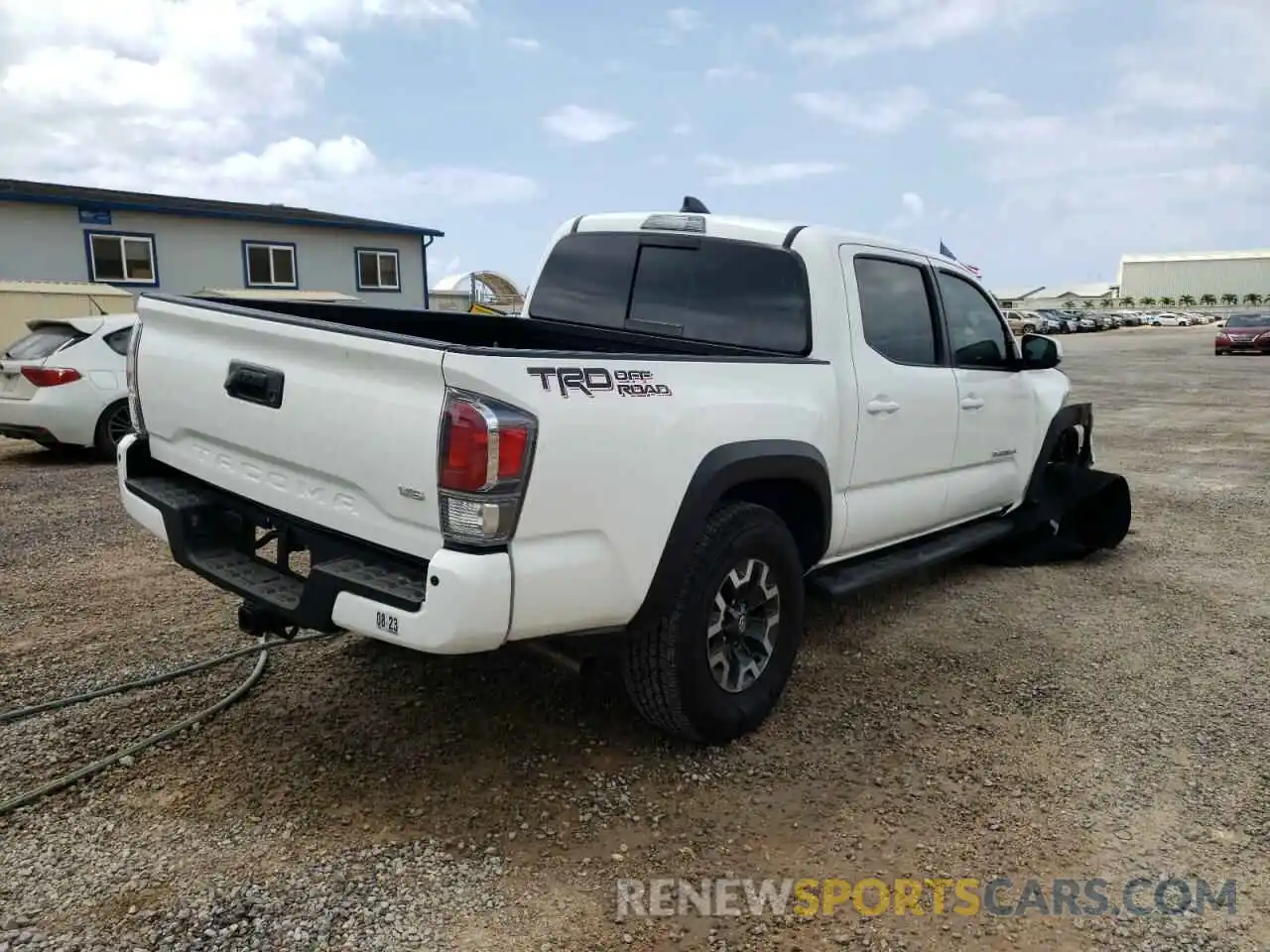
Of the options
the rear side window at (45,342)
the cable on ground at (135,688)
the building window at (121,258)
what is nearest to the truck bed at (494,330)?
the cable on ground at (135,688)

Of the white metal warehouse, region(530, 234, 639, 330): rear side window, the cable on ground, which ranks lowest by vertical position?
the cable on ground

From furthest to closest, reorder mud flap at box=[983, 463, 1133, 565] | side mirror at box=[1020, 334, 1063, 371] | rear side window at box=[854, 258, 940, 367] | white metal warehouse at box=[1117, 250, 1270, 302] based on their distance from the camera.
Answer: white metal warehouse at box=[1117, 250, 1270, 302] → mud flap at box=[983, 463, 1133, 565] → side mirror at box=[1020, 334, 1063, 371] → rear side window at box=[854, 258, 940, 367]

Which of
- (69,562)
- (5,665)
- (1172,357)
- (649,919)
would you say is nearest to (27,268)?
(69,562)

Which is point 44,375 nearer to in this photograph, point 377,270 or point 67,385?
point 67,385

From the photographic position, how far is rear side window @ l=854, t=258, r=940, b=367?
Result: 4.11 metres

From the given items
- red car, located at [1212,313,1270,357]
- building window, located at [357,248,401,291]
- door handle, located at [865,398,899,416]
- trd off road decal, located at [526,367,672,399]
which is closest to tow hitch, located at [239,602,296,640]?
trd off road decal, located at [526,367,672,399]

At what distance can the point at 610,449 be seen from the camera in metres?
2.76

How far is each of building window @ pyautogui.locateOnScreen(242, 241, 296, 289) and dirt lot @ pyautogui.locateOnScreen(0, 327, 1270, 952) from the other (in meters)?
19.6

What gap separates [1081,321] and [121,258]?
57.9 metres

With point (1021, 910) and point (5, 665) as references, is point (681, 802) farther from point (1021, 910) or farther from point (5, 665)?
point (5, 665)

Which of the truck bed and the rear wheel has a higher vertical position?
the truck bed

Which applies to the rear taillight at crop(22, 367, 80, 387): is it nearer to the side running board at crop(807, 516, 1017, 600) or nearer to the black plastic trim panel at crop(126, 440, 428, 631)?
the black plastic trim panel at crop(126, 440, 428, 631)

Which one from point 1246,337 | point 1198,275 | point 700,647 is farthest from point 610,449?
point 1198,275

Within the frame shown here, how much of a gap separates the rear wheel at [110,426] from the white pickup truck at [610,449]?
571 centimetres
